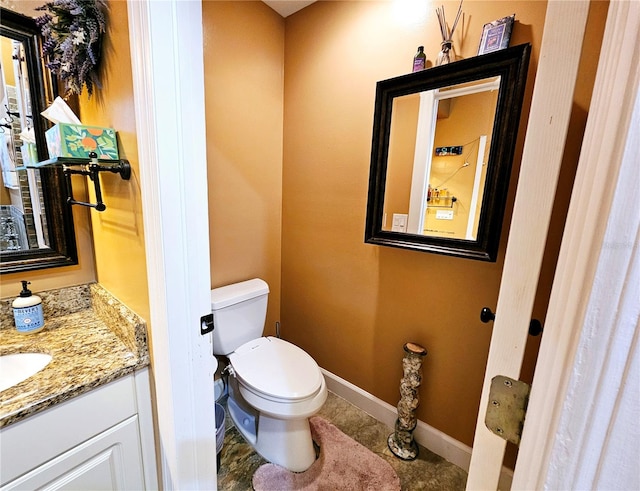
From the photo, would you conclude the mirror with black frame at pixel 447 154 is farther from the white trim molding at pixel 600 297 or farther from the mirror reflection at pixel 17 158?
the mirror reflection at pixel 17 158

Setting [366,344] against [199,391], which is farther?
[366,344]

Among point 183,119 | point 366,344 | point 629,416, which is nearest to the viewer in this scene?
point 629,416

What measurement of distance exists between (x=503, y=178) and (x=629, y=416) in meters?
0.98

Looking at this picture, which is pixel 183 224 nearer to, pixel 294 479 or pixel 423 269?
pixel 423 269

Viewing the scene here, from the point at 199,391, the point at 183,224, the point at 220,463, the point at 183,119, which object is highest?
the point at 183,119

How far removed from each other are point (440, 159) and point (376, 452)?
1.50 metres

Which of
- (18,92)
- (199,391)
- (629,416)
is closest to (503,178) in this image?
(629,416)

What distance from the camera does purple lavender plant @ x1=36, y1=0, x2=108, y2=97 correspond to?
82 cm

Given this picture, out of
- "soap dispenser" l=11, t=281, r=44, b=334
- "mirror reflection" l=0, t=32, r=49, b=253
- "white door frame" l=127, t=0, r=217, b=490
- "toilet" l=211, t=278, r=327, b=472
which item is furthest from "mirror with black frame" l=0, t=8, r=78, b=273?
"toilet" l=211, t=278, r=327, b=472

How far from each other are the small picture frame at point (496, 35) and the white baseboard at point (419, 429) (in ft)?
5.62

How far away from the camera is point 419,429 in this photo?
4.91ft

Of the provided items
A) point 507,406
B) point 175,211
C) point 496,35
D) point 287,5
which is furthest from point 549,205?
point 287,5

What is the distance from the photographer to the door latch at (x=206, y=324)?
0.84 m

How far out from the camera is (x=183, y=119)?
0.72 metres
